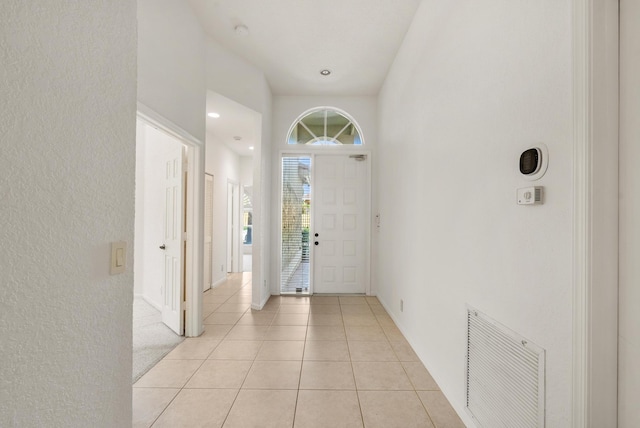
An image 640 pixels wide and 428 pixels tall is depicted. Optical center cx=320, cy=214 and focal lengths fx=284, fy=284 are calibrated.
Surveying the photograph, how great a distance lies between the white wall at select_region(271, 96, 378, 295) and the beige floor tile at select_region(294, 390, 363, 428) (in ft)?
8.62

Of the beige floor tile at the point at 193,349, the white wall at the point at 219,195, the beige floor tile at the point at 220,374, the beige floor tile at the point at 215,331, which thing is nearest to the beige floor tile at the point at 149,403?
the beige floor tile at the point at 220,374

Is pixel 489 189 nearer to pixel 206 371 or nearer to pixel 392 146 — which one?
pixel 392 146

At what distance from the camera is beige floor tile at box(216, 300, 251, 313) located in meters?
3.85

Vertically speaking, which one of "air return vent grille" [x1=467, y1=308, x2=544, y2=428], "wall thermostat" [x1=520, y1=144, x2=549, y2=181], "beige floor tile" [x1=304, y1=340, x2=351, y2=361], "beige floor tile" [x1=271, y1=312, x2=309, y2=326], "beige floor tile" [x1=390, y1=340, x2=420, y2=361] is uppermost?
"wall thermostat" [x1=520, y1=144, x2=549, y2=181]

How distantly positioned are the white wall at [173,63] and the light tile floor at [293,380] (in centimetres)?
209

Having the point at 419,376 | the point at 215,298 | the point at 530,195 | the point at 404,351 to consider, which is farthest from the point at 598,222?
the point at 215,298

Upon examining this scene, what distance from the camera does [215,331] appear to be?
3.12 meters

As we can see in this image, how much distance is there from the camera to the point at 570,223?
1.04 m

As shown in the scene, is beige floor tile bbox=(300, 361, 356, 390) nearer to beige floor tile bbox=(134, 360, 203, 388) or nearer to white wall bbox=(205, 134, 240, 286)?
beige floor tile bbox=(134, 360, 203, 388)

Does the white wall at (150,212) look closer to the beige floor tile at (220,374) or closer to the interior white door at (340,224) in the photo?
the beige floor tile at (220,374)

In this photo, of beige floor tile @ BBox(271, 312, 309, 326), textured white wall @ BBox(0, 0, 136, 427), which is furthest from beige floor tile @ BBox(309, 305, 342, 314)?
textured white wall @ BBox(0, 0, 136, 427)

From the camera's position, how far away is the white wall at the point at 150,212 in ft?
13.2

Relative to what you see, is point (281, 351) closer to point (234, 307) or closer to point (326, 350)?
point (326, 350)

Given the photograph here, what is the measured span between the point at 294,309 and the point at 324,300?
0.60m
